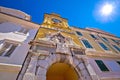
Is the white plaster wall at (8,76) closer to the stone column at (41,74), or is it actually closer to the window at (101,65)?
the stone column at (41,74)

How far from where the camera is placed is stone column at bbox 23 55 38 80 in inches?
187

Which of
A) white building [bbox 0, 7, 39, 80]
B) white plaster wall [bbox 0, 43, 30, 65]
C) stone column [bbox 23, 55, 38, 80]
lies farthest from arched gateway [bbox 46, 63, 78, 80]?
white building [bbox 0, 7, 39, 80]

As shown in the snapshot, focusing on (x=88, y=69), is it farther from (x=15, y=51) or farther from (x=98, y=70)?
(x=15, y=51)

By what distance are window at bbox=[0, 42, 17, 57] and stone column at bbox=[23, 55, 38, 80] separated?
1948 mm

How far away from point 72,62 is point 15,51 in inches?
163

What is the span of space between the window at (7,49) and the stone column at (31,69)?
1948mm

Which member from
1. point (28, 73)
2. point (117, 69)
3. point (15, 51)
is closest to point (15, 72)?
point (28, 73)

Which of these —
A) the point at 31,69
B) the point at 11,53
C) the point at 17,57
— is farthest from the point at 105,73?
the point at 11,53

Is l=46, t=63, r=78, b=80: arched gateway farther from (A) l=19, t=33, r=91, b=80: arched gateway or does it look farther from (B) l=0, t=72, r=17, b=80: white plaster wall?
(B) l=0, t=72, r=17, b=80: white plaster wall

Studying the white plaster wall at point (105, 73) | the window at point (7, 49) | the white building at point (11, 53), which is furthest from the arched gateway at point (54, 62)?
the white plaster wall at point (105, 73)

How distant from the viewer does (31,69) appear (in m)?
5.20

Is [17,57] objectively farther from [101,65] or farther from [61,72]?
[101,65]

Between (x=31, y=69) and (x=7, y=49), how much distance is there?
9.41 feet

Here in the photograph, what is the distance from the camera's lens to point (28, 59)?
5.83 meters
